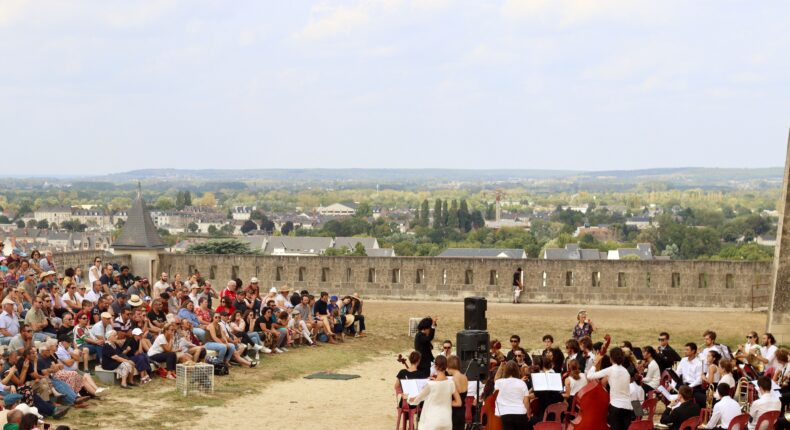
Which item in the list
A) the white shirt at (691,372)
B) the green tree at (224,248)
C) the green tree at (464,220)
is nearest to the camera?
the white shirt at (691,372)

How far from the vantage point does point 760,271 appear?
84.5 feet

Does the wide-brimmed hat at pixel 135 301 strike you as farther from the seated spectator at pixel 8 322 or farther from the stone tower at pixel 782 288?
the stone tower at pixel 782 288

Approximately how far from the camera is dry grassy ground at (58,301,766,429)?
14.2m

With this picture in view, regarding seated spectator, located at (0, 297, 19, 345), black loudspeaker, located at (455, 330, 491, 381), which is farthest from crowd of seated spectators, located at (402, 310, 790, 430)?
seated spectator, located at (0, 297, 19, 345)

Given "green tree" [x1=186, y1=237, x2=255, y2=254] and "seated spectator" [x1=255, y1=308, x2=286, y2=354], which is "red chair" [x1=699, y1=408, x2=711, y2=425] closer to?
"seated spectator" [x1=255, y1=308, x2=286, y2=354]

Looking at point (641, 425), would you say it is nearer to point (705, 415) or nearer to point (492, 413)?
point (705, 415)

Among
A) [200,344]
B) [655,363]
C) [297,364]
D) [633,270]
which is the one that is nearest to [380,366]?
[297,364]

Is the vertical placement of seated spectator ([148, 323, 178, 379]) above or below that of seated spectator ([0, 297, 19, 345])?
below

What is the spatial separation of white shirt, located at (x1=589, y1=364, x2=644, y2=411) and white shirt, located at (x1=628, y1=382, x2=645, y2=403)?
0.77 m

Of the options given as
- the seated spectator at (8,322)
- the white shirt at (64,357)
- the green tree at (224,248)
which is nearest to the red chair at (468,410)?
the white shirt at (64,357)

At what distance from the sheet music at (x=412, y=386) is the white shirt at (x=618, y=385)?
1.80 m

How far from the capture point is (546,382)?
12.8 meters

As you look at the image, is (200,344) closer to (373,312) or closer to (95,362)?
(95,362)

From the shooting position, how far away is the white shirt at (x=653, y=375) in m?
14.1
